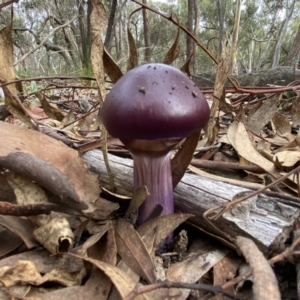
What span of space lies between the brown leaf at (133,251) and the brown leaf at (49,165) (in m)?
0.12

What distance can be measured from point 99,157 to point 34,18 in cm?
2344

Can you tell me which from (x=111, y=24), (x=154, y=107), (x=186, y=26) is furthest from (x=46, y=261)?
(x=186, y=26)

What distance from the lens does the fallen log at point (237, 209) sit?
3.05 feet

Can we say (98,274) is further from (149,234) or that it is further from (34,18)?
(34,18)

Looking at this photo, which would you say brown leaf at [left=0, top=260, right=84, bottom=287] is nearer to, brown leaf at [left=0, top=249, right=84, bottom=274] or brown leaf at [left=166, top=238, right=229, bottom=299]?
brown leaf at [left=0, top=249, right=84, bottom=274]

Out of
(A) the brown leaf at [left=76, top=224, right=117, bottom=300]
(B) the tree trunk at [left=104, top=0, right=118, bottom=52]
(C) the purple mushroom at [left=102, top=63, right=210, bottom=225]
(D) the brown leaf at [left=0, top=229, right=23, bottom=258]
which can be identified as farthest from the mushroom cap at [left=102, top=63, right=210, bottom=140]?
(B) the tree trunk at [left=104, top=0, right=118, bottom=52]

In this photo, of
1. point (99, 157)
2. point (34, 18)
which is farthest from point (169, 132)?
point (34, 18)

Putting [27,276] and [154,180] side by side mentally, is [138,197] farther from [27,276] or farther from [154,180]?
[27,276]

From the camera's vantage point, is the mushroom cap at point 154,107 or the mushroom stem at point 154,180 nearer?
the mushroom cap at point 154,107

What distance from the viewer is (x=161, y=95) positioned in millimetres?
853

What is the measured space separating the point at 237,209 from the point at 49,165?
54 cm

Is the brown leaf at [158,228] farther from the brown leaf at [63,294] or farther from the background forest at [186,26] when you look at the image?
the background forest at [186,26]

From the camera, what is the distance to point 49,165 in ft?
3.29

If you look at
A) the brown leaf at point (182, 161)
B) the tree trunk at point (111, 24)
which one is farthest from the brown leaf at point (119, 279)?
the tree trunk at point (111, 24)
